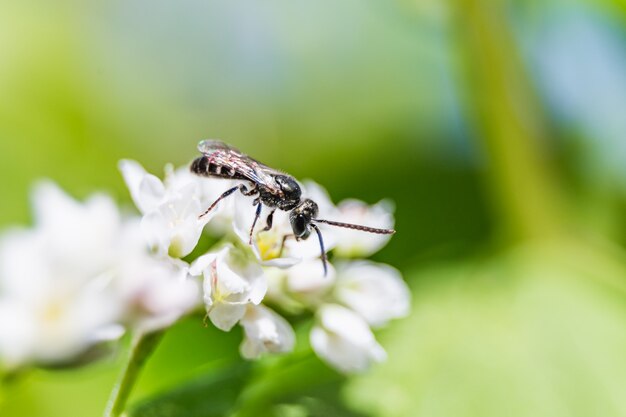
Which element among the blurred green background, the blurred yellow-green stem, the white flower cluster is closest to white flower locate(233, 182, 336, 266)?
the white flower cluster

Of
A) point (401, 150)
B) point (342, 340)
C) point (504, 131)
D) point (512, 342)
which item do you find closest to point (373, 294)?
point (342, 340)

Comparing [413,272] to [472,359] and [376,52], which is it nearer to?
[472,359]

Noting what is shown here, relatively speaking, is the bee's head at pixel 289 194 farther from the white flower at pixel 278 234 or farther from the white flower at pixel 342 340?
the white flower at pixel 342 340

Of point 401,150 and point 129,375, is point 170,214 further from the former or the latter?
point 401,150

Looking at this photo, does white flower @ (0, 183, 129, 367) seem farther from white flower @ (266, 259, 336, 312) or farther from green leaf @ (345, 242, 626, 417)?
green leaf @ (345, 242, 626, 417)

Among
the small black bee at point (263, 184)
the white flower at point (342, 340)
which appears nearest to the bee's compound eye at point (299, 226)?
the small black bee at point (263, 184)

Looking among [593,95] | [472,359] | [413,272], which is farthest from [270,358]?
[593,95]

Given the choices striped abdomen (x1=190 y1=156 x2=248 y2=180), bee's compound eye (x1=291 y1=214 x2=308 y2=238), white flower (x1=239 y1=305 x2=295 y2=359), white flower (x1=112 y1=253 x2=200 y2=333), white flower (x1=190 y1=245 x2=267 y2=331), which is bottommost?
white flower (x1=112 y1=253 x2=200 y2=333)
